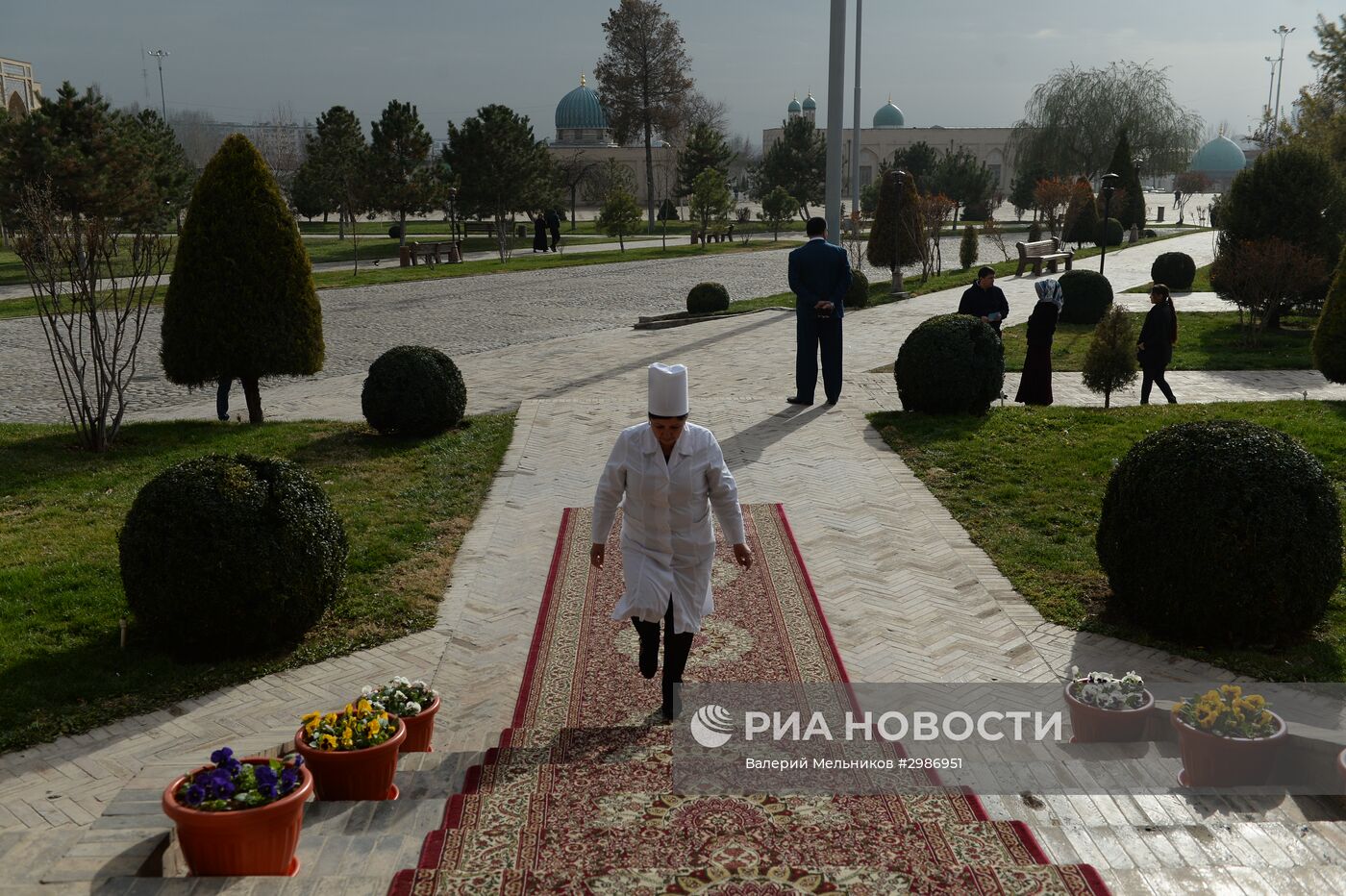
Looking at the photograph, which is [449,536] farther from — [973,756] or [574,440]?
[973,756]

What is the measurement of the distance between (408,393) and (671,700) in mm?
6415

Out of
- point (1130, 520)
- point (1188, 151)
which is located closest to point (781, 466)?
point (1130, 520)

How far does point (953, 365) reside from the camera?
11.0 metres

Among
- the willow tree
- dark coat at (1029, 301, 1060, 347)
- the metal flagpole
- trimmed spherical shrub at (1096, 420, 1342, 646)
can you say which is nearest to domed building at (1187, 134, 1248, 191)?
the willow tree

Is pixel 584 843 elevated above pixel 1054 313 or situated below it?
below

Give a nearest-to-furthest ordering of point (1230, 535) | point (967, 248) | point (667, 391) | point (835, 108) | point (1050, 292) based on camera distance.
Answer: point (667, 391), point (1230, 535), point (1050, 292), point (835, 108), point (967, 248)

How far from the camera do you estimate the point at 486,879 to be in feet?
11.8

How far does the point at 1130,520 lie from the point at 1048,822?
2401 millimetres

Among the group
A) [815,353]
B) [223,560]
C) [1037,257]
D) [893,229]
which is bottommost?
[223,560]

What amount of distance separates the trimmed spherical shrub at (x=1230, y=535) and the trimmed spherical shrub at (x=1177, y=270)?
20.6 m

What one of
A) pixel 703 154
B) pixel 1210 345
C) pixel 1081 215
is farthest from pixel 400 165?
pixel 1210 345

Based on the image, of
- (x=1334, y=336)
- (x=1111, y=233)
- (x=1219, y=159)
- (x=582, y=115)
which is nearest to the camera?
(x=1334, y=336)

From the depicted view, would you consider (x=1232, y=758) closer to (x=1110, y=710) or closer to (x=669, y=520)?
(x=1110, y=710)

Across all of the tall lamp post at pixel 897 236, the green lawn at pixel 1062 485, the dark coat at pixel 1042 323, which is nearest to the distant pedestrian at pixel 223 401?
the green lawn at pixel 1062 485
